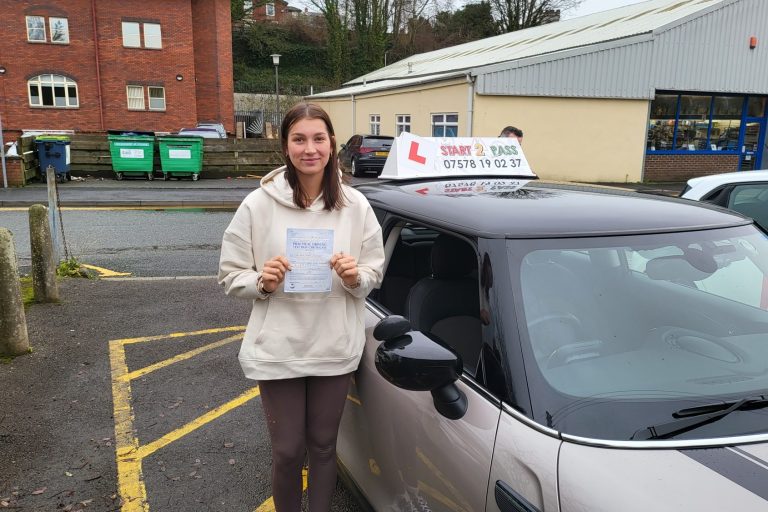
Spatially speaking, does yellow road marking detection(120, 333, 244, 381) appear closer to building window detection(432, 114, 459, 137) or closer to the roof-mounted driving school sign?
the roof-mounted driving school sign

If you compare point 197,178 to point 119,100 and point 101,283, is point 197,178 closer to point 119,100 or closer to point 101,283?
point 101,283

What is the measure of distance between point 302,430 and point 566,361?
1071 millimetres

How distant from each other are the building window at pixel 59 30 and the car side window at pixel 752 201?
3402cm

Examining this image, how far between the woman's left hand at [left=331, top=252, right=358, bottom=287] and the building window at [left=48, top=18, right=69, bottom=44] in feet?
114

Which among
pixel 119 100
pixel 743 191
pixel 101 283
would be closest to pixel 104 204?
pixel 101 283

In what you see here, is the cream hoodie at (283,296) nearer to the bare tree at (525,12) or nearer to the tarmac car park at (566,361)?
the tarmac car park at (566,361)

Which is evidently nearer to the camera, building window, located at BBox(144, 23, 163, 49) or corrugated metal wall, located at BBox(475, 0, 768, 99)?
corrugated metal wall, located at BBox(475, 0, 768, 99)

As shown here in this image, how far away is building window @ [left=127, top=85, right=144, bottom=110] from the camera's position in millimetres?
32156

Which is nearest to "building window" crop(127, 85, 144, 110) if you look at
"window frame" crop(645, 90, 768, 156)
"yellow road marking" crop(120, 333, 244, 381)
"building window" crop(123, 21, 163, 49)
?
"building window" crop(123, 21, 163, 49)

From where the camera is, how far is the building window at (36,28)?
30.2 m

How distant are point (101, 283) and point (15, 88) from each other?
29.5 m

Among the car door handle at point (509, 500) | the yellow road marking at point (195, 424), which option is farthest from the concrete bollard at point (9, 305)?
the car door handle at point (509, 500)

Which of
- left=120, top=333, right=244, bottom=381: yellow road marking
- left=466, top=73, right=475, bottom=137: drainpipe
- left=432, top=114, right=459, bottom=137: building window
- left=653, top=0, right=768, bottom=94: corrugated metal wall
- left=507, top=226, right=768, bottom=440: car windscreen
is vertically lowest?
left=120, top=333, right=244, bottom=381: yellow road marking

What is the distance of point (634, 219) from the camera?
2.25 m
